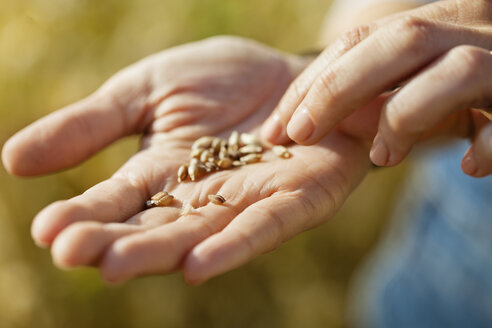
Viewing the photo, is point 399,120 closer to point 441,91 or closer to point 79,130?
point 441,91

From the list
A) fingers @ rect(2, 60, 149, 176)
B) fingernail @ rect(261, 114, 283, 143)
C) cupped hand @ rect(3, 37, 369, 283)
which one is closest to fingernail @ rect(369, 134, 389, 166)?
cupped hand @ rect(3, 37, 369, 283)

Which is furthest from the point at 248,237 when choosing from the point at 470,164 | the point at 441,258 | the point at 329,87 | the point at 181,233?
the point at 441,258

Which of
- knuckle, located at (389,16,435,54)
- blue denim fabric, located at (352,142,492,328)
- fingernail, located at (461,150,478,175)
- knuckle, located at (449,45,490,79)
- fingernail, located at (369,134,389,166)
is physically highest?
knuckle, located at (389,16,435,54)

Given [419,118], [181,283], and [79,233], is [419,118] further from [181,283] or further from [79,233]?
[181,283]


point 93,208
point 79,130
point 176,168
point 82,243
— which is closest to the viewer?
point 82,243

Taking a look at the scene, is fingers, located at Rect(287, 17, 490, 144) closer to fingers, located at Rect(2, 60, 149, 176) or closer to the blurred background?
fingers, located at Rect(2, 60, 149, 176)

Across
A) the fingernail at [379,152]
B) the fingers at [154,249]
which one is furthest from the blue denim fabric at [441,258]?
the fingers at [154,249]

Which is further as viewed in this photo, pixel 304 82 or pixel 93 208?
pixel 304 82
